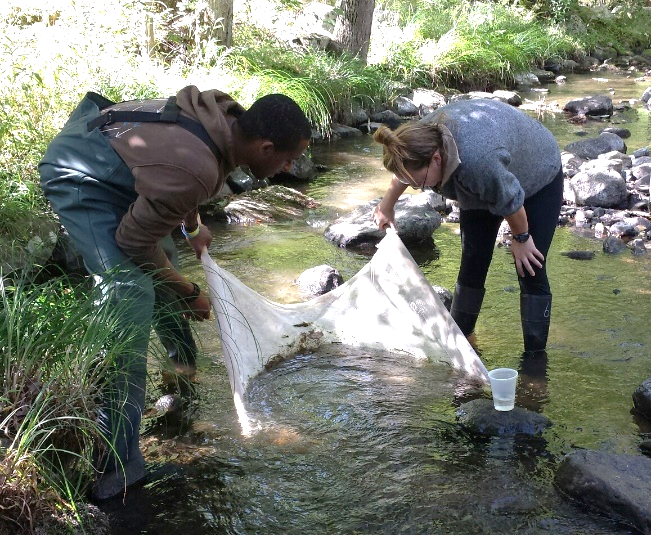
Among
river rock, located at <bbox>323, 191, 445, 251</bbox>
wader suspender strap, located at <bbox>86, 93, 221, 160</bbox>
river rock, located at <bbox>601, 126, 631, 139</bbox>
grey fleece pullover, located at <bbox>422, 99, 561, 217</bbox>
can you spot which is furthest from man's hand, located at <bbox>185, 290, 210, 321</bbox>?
river rock, located at <bbox>601, 126, 631, 139</bbox>

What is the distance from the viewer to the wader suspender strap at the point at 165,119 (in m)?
2.68

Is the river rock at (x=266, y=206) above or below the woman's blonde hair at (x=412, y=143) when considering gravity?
below

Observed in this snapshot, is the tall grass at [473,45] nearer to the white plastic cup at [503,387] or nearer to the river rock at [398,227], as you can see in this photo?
the river rock at [398,227]

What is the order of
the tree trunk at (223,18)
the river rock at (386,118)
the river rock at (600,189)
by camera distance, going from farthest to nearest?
the river rock at (386,118), the tree trunk at (223,18), the river rock at (600,189)

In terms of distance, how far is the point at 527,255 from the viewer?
3545 millimetres

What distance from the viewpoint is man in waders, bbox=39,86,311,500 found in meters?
2.59

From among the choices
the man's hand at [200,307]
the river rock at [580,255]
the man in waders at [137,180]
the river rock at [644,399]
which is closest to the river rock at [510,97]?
the river rock at [580,255]

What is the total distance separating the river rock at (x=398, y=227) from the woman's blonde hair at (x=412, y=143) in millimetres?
2632

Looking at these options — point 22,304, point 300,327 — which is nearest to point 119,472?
point 22,304

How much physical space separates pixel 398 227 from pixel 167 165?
11.9 ft

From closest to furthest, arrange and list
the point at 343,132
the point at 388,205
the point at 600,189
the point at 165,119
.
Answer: the point at 165,119
the point at 388,205
the point at 600,189
the point at 343,132

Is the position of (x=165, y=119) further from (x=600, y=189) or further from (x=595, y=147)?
(x=595, y=147)

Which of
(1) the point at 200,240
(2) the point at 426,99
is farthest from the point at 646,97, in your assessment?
(1) the point at 200,240

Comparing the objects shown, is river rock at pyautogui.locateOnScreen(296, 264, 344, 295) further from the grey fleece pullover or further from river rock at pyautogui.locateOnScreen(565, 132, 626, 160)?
river rock at pyautogui.locateOnScreen(565, 132, 626, 160)
